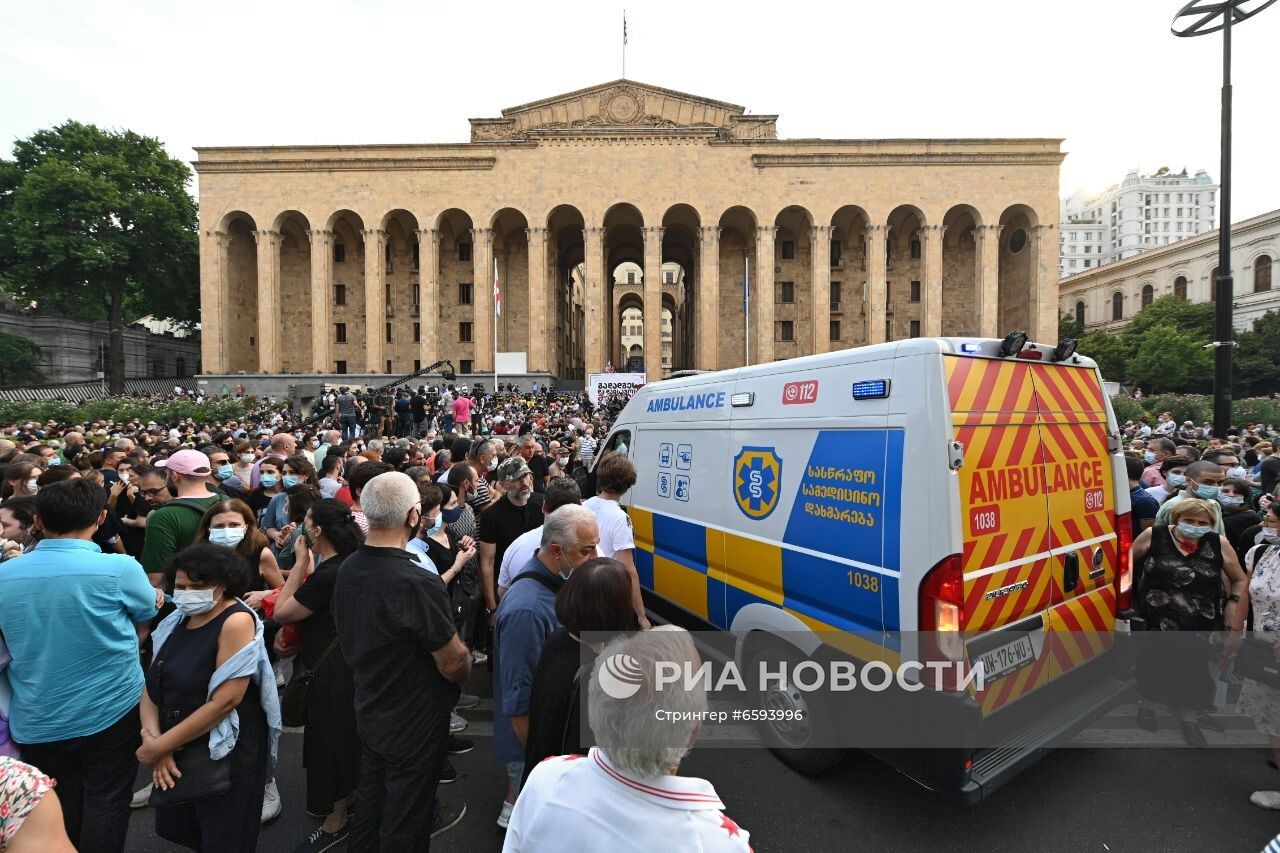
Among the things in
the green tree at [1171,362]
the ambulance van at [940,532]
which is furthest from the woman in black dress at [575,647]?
the green tree at [1171,362]

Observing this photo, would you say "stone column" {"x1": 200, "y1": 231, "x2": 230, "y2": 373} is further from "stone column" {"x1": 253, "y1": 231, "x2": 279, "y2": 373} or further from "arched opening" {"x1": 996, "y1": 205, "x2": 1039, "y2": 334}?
"arched opening" {"x1": 996, "y1": 205, "x2": 1039, "y2": 334}

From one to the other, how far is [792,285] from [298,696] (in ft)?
134

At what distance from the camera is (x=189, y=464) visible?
14.2ft

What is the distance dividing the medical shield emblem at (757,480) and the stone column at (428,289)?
35.6 metres

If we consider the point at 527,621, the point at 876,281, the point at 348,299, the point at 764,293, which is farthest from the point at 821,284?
the point at 527,621

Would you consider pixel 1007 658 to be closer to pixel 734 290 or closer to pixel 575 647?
pixel 575 647

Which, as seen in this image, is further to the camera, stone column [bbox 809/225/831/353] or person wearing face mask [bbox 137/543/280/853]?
stone column [bbox 809/225/831/353]

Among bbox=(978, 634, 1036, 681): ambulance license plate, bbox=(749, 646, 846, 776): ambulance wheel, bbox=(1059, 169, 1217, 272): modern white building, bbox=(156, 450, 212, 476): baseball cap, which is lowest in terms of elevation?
bbox=(749, 646, 846, 776): ambulance wheel

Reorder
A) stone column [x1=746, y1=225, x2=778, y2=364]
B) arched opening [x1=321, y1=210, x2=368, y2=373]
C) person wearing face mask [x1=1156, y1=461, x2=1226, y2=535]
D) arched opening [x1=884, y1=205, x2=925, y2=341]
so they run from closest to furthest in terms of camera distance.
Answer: person wearing face mask [x1=1156, y1=461, x2=1226, y2=535] < stone column [x1=746, y1=225, x2=778, y2=364] < arched opening [x1=884, y1=205, x2=925, y2=341] < arched opening [x1=321, y1=210, x2=368, y2=373]

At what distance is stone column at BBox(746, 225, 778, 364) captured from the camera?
36.2m

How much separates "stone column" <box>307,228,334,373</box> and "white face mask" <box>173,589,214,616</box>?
3855cm

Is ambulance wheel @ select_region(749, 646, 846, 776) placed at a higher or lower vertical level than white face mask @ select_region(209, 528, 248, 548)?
lower

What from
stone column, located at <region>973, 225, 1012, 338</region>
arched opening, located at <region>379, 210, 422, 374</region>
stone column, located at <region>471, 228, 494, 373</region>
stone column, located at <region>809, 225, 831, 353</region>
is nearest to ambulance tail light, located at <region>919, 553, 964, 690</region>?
stone column, located at <region>809, 225, 831, 353</region>

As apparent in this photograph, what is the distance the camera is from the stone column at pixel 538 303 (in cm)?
3612
